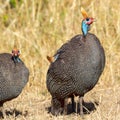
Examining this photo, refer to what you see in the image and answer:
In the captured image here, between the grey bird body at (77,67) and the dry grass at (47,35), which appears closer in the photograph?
the grey bird body at (77,67)

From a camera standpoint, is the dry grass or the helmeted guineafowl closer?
the helmeted guineafowl

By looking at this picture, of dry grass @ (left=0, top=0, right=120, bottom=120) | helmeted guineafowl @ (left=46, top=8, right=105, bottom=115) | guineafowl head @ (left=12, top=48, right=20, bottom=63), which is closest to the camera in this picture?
helmeted guineafowl @ (left=46, top=8, right=105, bottom=115)

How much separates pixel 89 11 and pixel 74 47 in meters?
2.45

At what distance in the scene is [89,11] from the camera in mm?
8055

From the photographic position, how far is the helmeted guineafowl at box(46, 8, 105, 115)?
18.2 ft

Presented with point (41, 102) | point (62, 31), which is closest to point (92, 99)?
point (41, 102)

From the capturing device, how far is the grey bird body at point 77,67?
555 centimetres

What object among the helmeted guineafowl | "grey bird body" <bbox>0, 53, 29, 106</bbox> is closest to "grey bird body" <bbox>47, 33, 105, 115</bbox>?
the helmeted guineafowl

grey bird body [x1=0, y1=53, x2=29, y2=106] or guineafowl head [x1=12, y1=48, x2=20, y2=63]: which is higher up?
guineafowl head [x1=12, y1=48, x2=20, y2=63]

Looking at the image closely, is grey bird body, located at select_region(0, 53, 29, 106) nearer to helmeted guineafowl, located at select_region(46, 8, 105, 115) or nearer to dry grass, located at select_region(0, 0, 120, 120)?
helmeted guineafowl, located at select_region(46, 8, 105, 115)

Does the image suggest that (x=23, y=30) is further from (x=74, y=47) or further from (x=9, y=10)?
(x=74, y=47)

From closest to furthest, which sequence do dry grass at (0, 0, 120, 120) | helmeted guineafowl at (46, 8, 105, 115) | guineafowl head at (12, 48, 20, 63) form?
helmeted guineafowl at (46, 8, 105, 115), guineafowl head at (12, 48, 20, 63), dry grass at (0, 0, 120, 120)

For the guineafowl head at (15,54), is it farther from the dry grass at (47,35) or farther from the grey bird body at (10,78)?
the dry grass at (47,35)

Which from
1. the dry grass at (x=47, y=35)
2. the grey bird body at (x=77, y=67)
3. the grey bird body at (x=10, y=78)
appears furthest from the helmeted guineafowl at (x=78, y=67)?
the dry grass at (x=47, y=35)
